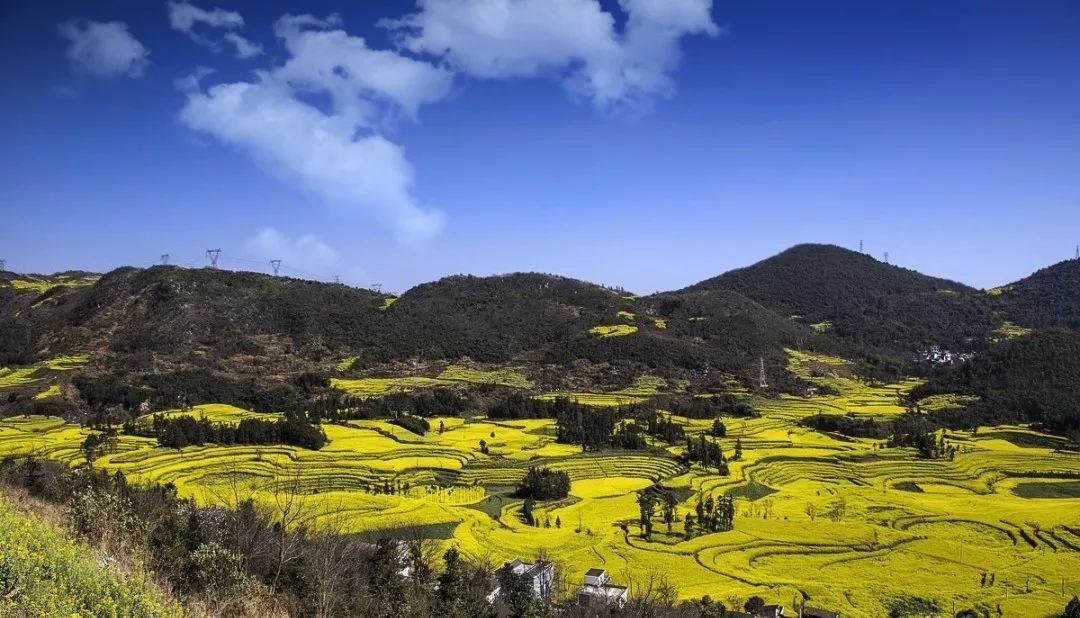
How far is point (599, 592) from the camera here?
24969mm

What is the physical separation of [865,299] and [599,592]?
146m

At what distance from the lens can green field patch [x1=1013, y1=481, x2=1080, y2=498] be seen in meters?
44.9

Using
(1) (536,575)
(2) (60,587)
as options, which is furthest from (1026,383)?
(2) (60,587)

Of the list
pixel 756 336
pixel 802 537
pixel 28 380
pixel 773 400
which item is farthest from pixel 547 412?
pixel 28 380

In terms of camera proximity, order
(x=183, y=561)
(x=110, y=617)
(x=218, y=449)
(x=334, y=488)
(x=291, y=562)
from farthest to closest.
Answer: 1. (x=218, y=449)
2. (x=334, y=488)
3. (x=291, y=562)
4. (x=183, y=561)
5. (x=110, y=617)

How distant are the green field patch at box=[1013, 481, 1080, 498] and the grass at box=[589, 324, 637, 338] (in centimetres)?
5494

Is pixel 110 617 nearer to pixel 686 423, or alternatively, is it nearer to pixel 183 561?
pixel 183 561

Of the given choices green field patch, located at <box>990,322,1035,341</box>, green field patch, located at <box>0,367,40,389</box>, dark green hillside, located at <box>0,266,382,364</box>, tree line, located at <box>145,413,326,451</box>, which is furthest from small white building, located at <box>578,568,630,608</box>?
green field patch, located at <box>990,322,1035,341</box>

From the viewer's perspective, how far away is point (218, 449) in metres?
49.8

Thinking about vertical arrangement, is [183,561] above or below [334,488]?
above

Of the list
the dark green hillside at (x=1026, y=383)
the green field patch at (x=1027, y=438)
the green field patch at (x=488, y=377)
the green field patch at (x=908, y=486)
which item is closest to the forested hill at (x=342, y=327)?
the green field patch at (x=488, y=377)

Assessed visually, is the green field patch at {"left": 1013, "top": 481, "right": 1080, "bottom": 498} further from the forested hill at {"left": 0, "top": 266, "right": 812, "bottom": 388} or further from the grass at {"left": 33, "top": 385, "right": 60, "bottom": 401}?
the grass at {"left": 33, "top": 385, "right": 60, "bottom": 401}

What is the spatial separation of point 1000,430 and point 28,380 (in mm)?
93654

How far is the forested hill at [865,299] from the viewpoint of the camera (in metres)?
127
